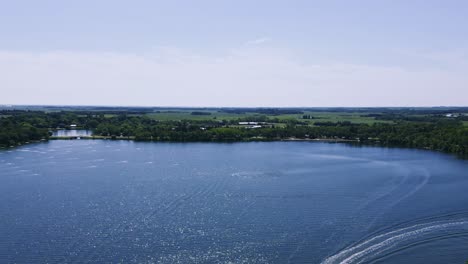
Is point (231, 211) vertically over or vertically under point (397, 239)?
over

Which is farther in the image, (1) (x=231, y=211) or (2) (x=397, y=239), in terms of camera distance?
(1) (x=231, y=211)

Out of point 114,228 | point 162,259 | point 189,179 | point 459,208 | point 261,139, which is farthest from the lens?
point 261,139

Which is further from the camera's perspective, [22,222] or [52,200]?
[52,200]

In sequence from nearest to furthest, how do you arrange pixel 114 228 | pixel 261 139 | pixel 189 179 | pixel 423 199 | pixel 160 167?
pixel 114 228
pixel 423 199
pixel 189 179
pixel 160 167
pixel 261 139

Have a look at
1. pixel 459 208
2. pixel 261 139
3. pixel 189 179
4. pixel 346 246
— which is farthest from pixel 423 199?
pixel 261 139

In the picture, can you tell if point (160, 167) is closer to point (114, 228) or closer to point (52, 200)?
point (52, 200)

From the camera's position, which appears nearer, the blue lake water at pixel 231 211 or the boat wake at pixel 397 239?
the boat wake at pixel 397 239

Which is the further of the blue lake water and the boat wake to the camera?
the blue lake water
